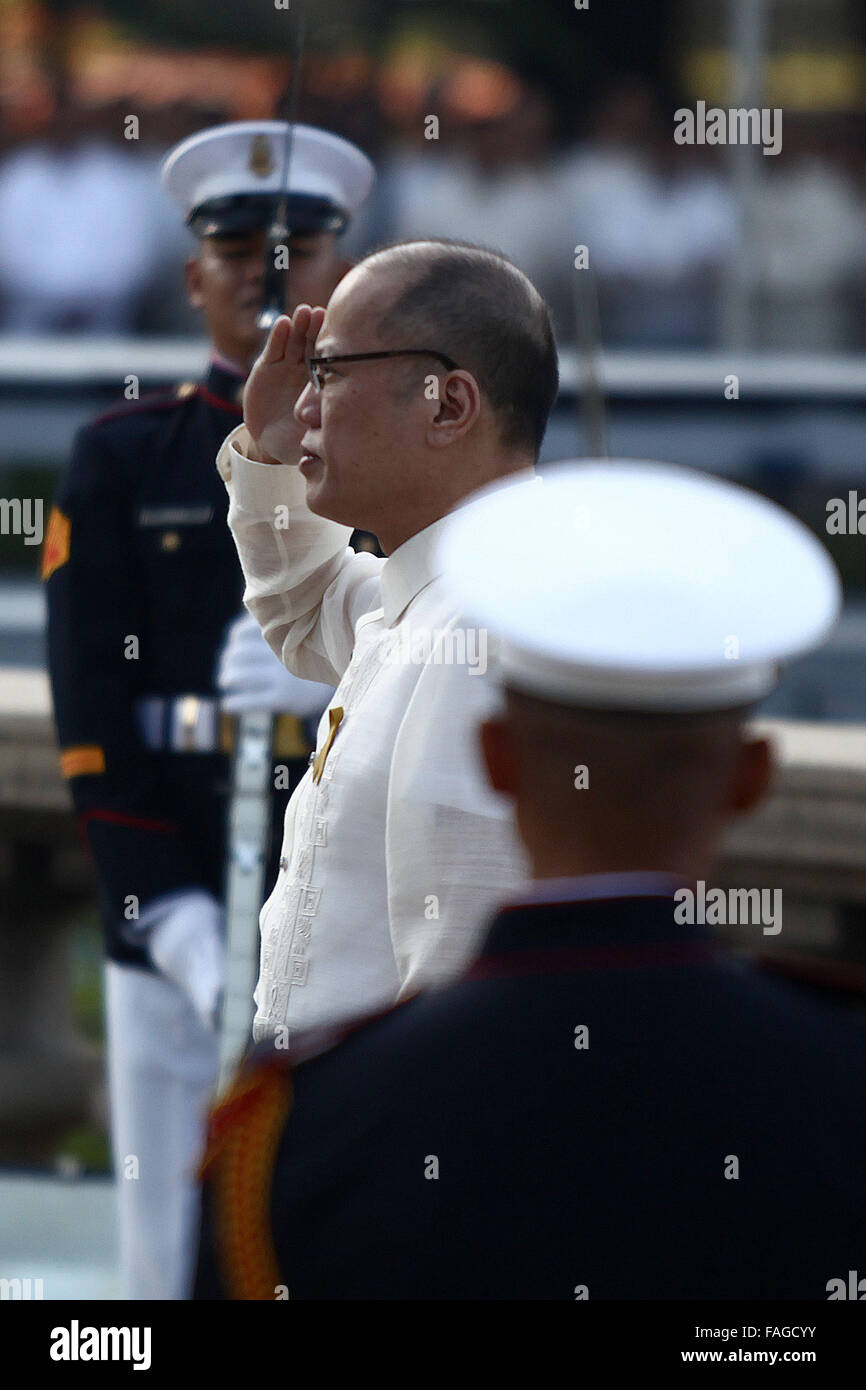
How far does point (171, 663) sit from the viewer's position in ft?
9.21

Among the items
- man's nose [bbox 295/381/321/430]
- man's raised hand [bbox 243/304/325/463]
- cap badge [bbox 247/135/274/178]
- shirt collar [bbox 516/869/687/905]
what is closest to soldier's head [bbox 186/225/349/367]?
cap badge [bbox 247/135/274/178]

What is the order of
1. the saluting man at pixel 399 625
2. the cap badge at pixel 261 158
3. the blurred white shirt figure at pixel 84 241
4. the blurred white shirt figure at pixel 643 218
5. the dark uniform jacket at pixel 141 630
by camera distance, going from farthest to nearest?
the blurred white shirt figure at pixel 84 241 → the blurred white shirt figure at pixel 643 218 → the cap badge at pixel 261 158 → the dark uniform jacket at pixel 141 630 → the saluting man at pixel 399 625

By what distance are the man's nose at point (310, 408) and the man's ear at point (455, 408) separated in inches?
4.4

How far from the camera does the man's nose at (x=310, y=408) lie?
164cm

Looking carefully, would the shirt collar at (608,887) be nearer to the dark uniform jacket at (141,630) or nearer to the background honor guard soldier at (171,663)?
the background honor guard soldier at (171,663)

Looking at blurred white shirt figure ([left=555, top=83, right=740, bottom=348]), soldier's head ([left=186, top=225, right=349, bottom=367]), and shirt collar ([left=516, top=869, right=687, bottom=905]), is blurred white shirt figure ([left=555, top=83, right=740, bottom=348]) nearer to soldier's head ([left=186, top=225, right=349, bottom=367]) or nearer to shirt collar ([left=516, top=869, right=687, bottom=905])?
soldier's head ([left=186, top=225, right=349, bottom=367])

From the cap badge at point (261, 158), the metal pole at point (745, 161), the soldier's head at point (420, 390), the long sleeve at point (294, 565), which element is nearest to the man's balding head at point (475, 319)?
the soldier's head at point (420, 390)

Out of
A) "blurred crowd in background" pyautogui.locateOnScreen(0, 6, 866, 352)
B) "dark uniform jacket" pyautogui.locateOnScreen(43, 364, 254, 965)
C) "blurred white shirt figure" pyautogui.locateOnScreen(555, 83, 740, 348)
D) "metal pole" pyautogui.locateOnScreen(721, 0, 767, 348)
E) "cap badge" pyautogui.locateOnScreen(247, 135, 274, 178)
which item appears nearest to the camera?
"dark uniform jacket" pyautogui.locateOnScreen(43, 364, 254, 965)

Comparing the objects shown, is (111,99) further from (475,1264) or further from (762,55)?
(475,1264)

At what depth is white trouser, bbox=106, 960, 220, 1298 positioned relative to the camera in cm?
292

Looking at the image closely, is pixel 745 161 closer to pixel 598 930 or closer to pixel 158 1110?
pixel 158 1110

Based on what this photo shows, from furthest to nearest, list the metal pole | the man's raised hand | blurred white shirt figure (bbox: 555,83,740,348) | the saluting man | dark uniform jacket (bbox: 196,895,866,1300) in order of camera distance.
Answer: blurred white shirt figure (bbox: 555,83,740,348), the metal pole, the man's raised hand, the saluting man, dark uniform jacket (bbox: 196,895,866,1300)
